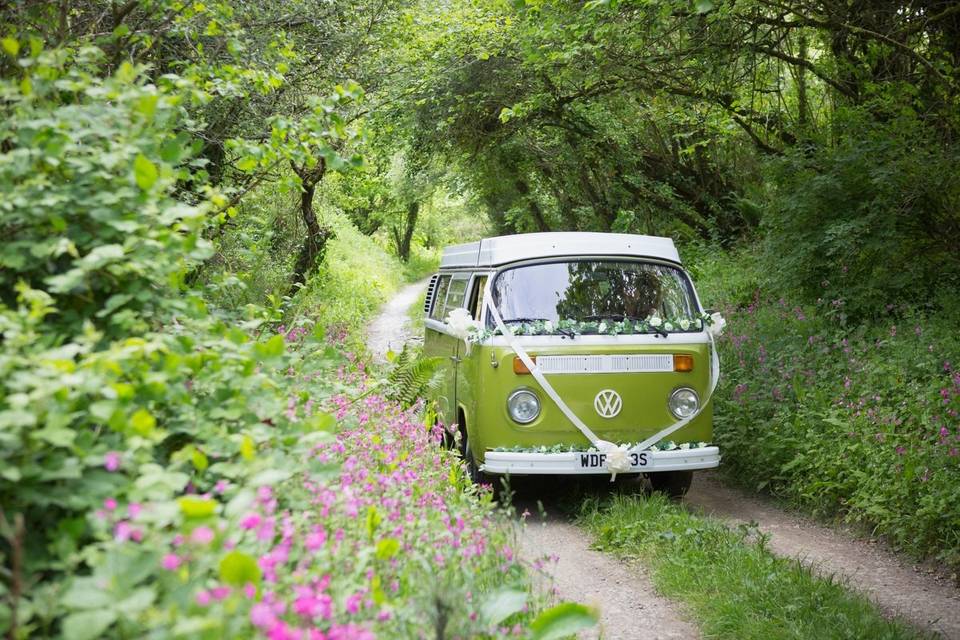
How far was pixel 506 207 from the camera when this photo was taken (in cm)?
2973

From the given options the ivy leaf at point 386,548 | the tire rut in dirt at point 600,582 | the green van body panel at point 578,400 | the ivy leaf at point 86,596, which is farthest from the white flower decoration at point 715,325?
the ivy leaf at point 86,596

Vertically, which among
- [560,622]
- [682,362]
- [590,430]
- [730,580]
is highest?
[682,362]

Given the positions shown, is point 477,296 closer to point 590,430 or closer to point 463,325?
point 463,325

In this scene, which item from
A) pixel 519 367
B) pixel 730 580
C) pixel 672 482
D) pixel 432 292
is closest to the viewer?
pixel 730 580

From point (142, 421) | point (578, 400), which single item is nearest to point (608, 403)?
point (578, 400)

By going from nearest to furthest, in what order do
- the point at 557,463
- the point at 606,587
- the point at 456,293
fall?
the point at 606,587 → the point at 557,463 → the point at 456,293

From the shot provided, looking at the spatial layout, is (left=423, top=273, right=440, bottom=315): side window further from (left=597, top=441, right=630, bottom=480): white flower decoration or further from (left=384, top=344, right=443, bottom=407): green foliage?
(left=597, top=441, right=630, bottom=480): white flower decoration

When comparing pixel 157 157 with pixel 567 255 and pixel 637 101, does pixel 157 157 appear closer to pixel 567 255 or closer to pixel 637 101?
pixel 567 255

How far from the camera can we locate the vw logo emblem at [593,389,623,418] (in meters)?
7.34

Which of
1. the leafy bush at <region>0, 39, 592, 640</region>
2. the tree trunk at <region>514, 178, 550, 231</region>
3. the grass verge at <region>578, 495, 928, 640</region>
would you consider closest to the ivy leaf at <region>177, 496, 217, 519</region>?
the leafy bush at <region>0, 39, 592, 640</region>

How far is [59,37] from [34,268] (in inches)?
92.5

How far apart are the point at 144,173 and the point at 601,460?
5.08 metres

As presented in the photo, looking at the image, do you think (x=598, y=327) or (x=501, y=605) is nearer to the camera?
(x=501, y=605)

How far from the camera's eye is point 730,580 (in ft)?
18.5
